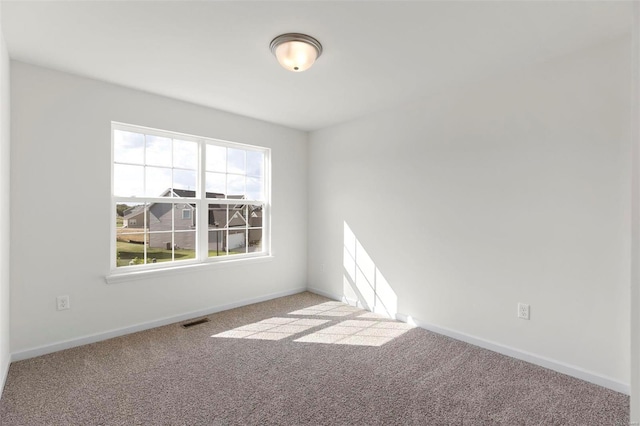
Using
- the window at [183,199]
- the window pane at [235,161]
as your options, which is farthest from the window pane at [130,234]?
the window pane at [235,161]

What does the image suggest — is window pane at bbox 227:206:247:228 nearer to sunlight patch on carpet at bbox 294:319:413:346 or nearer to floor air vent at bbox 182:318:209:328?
floor air vent at bbox 182:318:209:328

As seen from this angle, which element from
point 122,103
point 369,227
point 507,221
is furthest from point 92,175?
point 507,221

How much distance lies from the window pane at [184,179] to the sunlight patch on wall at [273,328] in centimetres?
169

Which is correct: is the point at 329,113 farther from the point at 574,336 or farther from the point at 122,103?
the point at 574,336

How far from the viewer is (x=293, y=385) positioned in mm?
2432

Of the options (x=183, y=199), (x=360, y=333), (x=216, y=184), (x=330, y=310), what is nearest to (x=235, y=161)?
(x=216, y=184)

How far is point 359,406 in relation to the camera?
7.18 feet

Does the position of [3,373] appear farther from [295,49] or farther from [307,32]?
[307,32]

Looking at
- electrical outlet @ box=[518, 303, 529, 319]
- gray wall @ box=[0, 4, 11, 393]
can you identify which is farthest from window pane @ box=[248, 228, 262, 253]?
electrical outlet @ box=[518, 303, 529, 319]

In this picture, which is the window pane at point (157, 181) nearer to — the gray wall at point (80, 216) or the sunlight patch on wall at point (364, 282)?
the gray wall at point (80, 216)

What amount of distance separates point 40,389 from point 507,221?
3.90 m

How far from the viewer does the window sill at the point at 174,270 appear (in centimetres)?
325

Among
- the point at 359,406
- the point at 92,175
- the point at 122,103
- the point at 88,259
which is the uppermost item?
the point at 122,103

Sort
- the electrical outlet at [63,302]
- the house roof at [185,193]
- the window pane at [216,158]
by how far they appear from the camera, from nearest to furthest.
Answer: the electrical outlet at [63,302] < the house roof at [185,193] < the window pane at [216,158]
